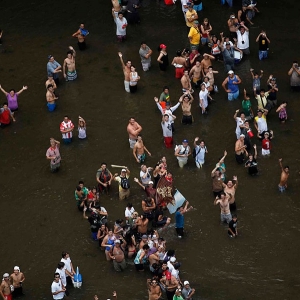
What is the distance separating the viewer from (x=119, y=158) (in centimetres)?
3938

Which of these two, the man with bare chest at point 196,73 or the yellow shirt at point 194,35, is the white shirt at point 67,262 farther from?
the yellow shirt at point 194,35

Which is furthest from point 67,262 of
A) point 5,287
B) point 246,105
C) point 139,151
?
point 246,105

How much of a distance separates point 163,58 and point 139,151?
5.32m

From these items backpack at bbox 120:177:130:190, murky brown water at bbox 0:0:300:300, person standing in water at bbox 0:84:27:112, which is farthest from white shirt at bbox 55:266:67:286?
person standing in water at bbox 0:84:27:112

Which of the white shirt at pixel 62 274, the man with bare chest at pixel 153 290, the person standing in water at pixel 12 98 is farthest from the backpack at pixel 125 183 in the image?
the person standing in water at pixel 12 98

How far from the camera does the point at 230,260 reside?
35.5 meters

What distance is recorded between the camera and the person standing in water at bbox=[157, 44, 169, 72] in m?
42.8

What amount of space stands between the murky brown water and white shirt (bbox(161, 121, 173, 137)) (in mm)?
634

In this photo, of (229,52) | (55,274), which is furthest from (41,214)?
(229,52)

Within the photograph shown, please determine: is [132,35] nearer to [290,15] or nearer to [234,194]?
[290,15]

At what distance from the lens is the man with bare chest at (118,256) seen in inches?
1382

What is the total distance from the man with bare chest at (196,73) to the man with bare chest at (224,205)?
6.41 meters

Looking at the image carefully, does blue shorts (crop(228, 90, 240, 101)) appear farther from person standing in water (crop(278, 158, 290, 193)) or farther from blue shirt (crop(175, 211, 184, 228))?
blue shirt (crop(175, 211, 184, 228))

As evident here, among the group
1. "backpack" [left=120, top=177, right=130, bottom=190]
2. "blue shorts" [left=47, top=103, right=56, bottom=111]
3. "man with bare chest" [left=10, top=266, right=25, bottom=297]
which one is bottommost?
"blue shorts" [left=47, top=103, right=56, bottom=111]
